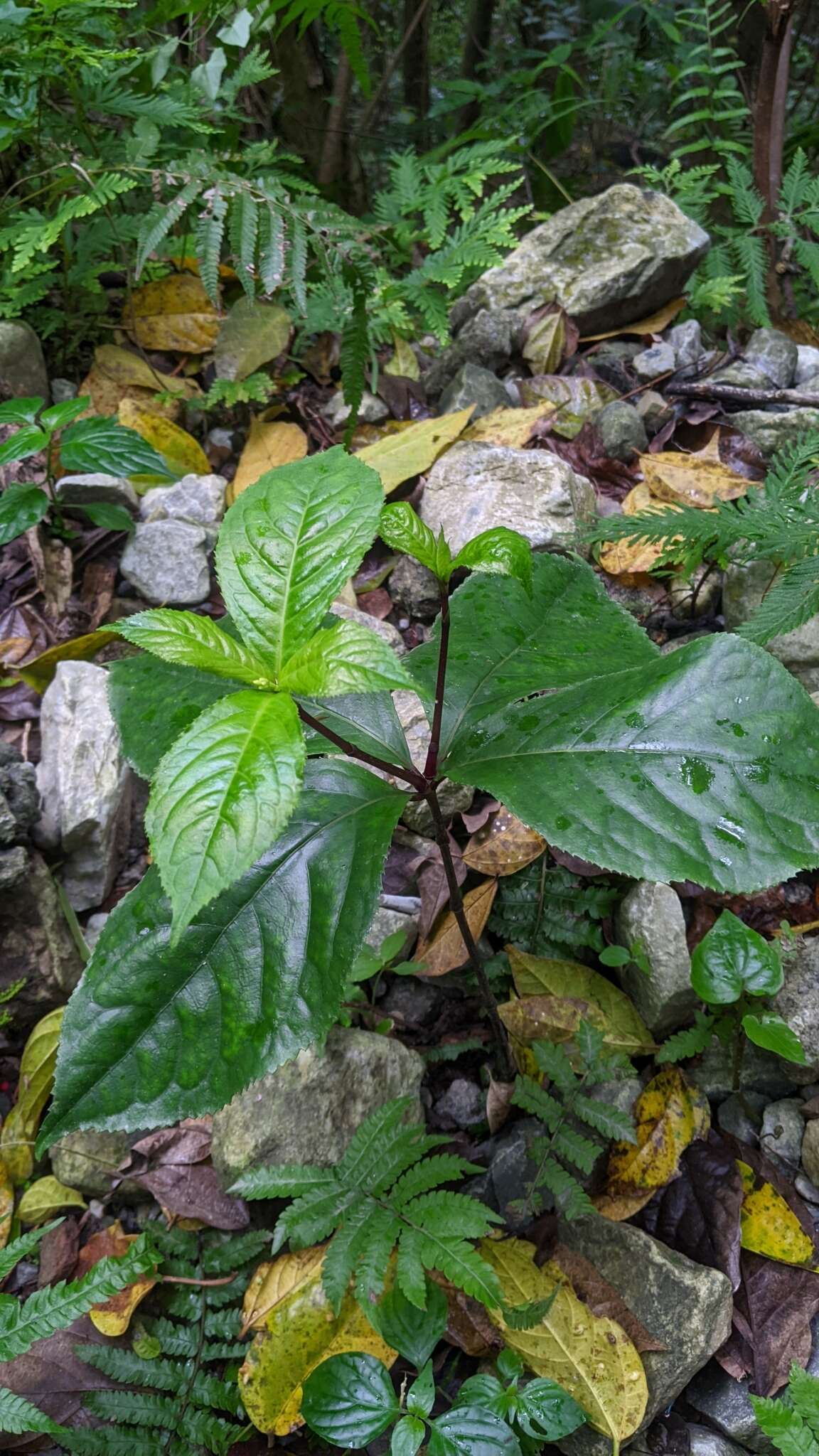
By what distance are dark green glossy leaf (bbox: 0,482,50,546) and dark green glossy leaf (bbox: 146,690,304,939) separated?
1.83m

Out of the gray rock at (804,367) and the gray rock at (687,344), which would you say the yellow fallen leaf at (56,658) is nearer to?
the gray rock at (687,344)

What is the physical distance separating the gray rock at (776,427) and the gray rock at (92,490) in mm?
2174

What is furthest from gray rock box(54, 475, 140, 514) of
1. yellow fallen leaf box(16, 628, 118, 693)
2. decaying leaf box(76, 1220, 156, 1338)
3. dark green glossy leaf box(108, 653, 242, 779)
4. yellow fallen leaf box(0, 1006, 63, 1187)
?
decaying leaf box(76, 1220, 156, 1338)

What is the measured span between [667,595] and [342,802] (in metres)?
1.63

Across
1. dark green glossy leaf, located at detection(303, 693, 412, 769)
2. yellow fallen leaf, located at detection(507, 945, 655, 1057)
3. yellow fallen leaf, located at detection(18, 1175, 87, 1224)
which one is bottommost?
yellow fallen leaf, located at detection(18, 1175, 87, 1224)

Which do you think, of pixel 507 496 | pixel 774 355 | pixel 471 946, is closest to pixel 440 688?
pixel 471 946

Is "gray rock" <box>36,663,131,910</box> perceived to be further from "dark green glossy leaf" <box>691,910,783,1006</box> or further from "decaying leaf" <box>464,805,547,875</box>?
"dark green glossy leaf" <box>691,910,783,1006</box>

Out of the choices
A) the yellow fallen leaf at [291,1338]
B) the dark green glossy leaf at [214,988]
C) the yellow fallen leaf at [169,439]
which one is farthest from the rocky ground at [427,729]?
the dark green glossy leaf at [214,988]

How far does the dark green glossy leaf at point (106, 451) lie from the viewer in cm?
264

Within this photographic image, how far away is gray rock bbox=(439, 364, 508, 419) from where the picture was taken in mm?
3371

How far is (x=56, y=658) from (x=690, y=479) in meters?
2.11

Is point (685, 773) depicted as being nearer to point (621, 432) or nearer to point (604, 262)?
point (621, 432)

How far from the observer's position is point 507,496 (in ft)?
9.26

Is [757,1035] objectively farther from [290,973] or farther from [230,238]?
[230,238]
